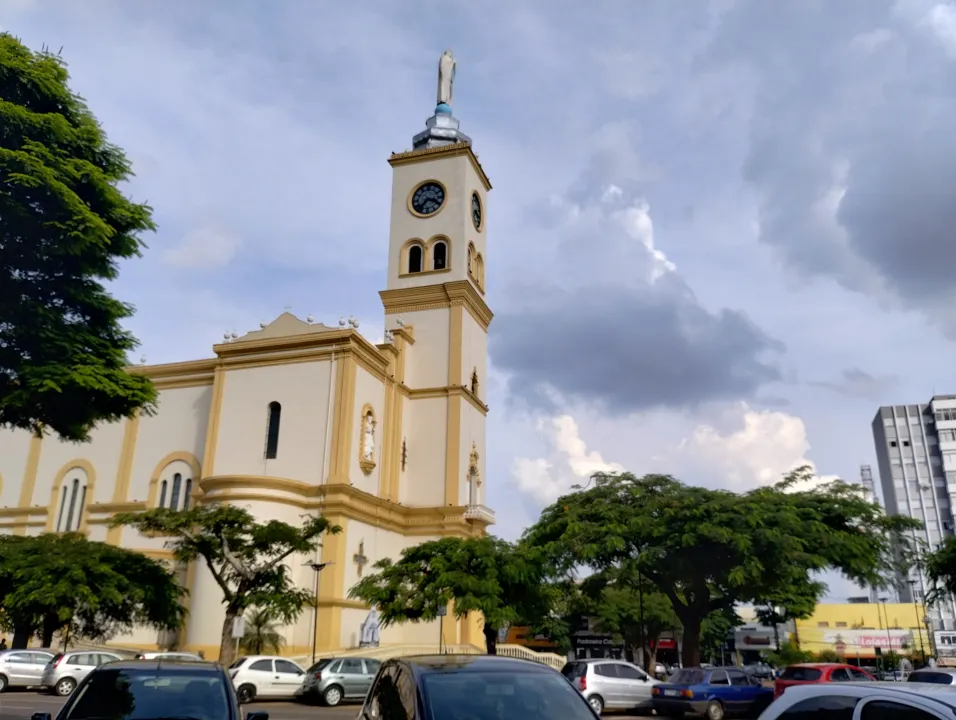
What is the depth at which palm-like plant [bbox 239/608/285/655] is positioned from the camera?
30.9 meters

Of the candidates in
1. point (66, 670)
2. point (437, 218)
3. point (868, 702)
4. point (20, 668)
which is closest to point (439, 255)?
point (437, 218)

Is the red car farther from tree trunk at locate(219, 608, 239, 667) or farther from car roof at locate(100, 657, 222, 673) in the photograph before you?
tree trunk at locate(219, 608, 239, 667)

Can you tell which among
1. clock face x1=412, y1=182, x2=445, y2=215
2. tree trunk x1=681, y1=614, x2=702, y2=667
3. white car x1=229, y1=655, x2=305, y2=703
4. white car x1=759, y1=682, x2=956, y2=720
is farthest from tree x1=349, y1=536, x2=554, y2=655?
clock face x1=412, y1=182, x2=445, y2=215

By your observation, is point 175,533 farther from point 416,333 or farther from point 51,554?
point 416,333

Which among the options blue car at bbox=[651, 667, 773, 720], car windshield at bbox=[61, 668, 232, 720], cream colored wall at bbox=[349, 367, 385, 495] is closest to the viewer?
car windshield at bbox=[61, 668, 232, 720]

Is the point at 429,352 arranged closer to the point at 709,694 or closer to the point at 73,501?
the point at 73,501

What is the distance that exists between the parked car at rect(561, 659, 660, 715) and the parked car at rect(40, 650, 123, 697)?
40.3 ft

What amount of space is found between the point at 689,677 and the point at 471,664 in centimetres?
1551

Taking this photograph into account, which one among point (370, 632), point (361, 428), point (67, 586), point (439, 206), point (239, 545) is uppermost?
point (439, 206)

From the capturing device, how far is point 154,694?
716 centimetres

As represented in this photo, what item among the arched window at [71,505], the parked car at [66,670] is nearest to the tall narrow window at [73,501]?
the arched window at [71,505]

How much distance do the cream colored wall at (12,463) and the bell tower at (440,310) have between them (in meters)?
20.8

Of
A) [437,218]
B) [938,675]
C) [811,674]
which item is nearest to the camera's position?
[938,675]

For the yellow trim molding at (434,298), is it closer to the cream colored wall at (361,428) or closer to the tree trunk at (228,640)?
the cream colored wall at (361,428)
